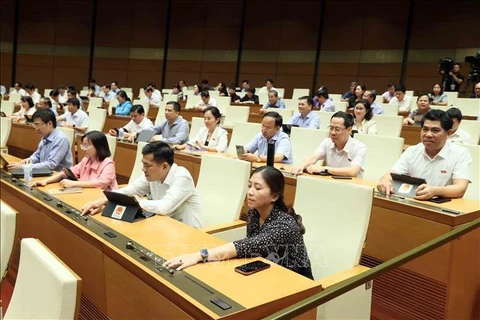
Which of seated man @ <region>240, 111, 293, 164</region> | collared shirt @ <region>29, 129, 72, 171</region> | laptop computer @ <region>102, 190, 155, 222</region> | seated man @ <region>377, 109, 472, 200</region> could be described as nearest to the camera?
laptop computer @ <region>102, 190, 155, 222</region>

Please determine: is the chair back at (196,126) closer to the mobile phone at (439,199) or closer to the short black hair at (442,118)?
the short black hair at (442,118)

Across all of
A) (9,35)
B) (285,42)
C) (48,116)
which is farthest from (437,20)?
(9,35)

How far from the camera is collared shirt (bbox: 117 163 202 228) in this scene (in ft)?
7.30

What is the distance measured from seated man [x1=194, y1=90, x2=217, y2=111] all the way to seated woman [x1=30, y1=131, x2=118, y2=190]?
455cm

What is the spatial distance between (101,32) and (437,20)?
342 inches

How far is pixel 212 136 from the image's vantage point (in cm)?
450

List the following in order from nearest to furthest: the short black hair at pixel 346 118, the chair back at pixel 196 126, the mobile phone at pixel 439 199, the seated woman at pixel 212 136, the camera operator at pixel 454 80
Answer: the mobile phone at pixel 439 199
the short black hair at pixel 346 118
the seated woman at pixel 212 136
the chair back at pixel 196 126
the camera operator at pixel 454 80

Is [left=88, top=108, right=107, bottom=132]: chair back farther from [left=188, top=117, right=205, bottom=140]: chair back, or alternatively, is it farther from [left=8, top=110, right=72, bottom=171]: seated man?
[left=8, top=110, right=72, bottom=171]: seated man

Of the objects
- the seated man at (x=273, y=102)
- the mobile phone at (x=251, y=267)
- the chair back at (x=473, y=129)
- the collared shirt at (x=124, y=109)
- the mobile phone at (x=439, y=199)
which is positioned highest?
the seated man at (x=273, y=102)

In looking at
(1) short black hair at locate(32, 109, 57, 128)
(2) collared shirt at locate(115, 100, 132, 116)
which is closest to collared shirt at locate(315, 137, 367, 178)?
(1) short black hair at locate(32, 109, 57, 128)

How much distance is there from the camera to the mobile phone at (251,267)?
1.50 metres

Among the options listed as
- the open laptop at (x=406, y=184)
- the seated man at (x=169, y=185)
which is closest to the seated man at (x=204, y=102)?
the seated man at (x=169, y=185)

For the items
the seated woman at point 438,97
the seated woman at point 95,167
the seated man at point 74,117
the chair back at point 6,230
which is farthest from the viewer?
the seated woman at point 438,97

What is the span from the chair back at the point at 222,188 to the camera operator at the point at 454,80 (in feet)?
21.4
